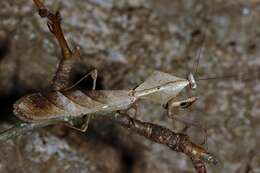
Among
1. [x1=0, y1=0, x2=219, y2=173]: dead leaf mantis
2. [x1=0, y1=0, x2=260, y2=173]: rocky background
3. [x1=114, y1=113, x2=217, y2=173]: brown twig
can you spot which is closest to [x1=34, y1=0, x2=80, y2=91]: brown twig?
[x1=0, y1=0, x2=219, y2=173]: dead leaf mantis

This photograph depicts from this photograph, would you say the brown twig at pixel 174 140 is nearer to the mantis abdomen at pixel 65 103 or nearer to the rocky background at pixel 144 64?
the mantis abdomen at pixel 65 103

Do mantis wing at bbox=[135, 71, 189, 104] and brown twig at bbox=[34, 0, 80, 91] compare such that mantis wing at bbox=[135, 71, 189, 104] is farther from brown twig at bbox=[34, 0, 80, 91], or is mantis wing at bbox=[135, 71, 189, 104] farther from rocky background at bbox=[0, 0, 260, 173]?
rocky background at bbox=[0, 0, 260, 173]

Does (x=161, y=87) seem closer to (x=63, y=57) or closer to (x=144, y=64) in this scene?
(x=63, y=57)

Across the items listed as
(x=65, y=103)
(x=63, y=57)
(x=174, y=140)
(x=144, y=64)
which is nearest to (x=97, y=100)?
(x=65, y=103)

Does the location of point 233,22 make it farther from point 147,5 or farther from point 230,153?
point 230,153

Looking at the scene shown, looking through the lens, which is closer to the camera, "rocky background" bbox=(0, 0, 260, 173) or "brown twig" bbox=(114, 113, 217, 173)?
"brown twig" bbox=(114, 113, 217, 173)

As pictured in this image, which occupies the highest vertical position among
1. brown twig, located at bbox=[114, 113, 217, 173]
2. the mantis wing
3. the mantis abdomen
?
the mantis wing
